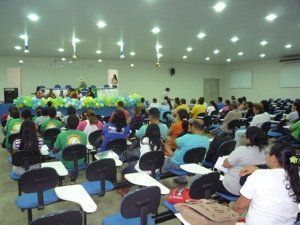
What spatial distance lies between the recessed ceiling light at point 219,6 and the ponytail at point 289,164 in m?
4.59

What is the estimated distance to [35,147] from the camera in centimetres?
374

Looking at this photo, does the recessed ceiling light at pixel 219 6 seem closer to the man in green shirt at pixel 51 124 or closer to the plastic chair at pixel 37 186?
the man in green shirt at pixel 51 124

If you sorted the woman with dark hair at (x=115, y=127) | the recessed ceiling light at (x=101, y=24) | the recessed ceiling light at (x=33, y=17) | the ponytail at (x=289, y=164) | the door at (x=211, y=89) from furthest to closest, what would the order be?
the door at (x=211, y=89) < the recessed ceiling light at (x=101, y=24) < the recessed ceiling light at (x=33, y=17) < the woman with dark hair at (x=115, y=127) < the ponytail at (x=289, y=164)

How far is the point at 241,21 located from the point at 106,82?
11.1 meters

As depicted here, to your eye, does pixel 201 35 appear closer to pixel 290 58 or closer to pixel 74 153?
pixel 74 153

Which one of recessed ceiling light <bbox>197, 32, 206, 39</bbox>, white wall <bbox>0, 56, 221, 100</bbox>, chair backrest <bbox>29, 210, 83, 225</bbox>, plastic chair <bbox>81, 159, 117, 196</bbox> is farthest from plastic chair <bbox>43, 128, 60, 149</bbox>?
white wall <bbox>0, 56, 221, 100</bbox>

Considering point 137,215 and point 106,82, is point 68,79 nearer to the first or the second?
point 106,82

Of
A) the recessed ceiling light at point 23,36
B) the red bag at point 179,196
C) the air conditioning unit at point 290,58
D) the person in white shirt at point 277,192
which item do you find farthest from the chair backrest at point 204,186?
the air conditioning unit at point 290,58

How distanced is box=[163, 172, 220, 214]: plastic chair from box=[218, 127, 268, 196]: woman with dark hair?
13.1 inches

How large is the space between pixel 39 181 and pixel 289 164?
210 centimetres

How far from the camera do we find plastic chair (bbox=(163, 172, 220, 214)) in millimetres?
2385

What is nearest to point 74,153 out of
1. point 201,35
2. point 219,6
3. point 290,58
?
point 219,6

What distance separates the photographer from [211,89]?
21.4 meters

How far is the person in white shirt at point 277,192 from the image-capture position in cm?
187
